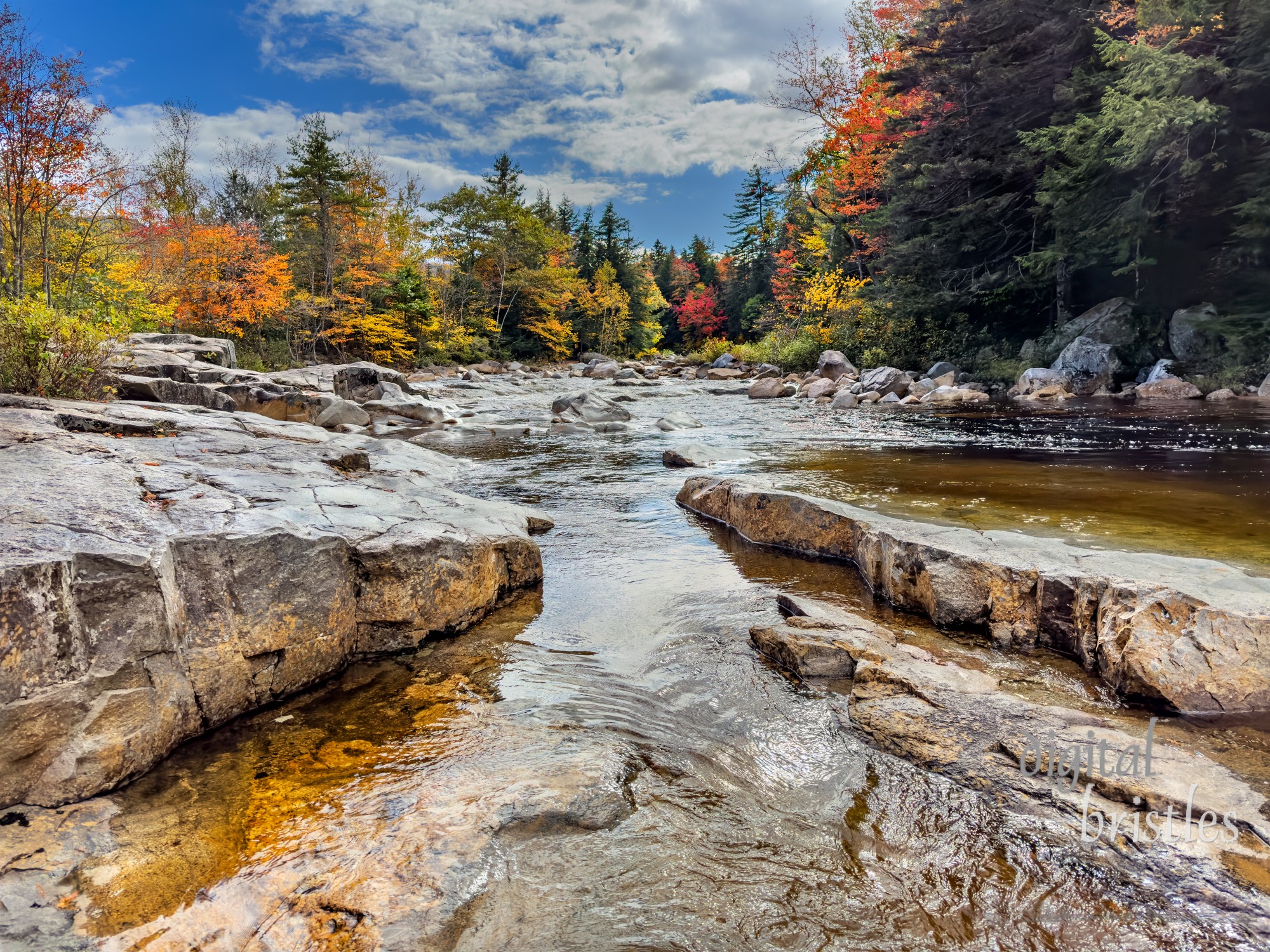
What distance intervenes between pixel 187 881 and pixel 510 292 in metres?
36.1

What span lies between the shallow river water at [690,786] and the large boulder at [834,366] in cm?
1715

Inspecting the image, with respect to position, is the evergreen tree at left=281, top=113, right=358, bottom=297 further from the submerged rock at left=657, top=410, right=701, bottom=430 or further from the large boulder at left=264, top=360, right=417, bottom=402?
the submerged rock at left=657, top=410, right=701, bottom=430

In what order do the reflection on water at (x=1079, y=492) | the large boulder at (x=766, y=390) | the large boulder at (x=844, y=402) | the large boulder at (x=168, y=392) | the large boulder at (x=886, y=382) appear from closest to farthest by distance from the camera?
the reflection on water at (x=1079, y=492), the large boulder at (x=168, y=392), the large boulder at (x=844, y=402), the large boulder at (x=886, y=382), the large boulder at (x=766, y=390)

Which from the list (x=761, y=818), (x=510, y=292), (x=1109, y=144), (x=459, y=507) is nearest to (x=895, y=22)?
(x=1109, y=144)

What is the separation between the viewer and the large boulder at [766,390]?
63.4ft

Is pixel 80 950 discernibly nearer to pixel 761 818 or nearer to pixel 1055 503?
pixel 761 818

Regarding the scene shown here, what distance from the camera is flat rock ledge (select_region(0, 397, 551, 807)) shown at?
6.10 feet

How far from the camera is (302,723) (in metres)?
2.43

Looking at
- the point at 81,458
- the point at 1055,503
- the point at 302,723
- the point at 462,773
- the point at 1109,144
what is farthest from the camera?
the point at 1109,144

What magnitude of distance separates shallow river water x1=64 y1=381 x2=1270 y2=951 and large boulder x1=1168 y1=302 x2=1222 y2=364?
12586 millimetres

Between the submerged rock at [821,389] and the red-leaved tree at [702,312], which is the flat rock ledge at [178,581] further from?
the red-leaved tree at [702,312]

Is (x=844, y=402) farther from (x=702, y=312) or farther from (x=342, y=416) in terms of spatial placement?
(x=702, y=312)

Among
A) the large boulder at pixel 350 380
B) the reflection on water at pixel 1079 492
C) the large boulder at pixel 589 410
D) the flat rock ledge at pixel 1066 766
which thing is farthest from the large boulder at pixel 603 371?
the flat rock ledge at pixel 1066 766

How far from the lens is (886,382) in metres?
17.7
